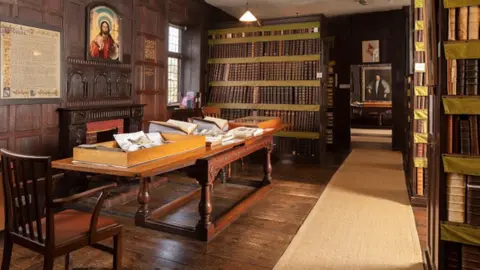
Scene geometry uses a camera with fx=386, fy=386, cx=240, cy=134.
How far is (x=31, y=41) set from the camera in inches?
154

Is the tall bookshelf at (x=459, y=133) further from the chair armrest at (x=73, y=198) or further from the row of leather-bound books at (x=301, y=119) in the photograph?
the row of leather-bound books at (x=301, y=119)

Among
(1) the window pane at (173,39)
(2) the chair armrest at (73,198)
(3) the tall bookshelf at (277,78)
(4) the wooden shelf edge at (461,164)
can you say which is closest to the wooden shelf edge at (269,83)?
(3) the tall bookshelf at (277,78)

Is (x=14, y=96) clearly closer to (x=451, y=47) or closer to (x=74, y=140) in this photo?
(x=74, y=140)

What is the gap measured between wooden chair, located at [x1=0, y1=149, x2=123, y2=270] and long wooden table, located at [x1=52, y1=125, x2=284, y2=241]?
30 centimetres

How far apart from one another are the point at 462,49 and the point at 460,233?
96 centimetres

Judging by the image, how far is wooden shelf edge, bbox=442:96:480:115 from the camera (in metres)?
1.97

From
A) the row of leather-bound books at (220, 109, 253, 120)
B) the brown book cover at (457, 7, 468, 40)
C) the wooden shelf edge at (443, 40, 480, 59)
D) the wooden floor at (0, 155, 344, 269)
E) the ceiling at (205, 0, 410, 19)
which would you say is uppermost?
the ceiling at (205, 0, 410, 19)

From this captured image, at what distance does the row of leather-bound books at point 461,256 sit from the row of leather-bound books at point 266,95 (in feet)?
15.4

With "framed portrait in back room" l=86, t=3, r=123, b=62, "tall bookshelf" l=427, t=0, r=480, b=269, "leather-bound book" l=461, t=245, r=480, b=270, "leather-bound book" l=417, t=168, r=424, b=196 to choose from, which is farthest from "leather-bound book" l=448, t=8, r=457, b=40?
"framed portrait in back room" l=86, t=3, r=123, b=62

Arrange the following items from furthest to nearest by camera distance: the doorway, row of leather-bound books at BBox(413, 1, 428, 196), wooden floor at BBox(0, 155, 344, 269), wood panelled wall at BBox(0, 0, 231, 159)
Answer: the doorway
row of leather-bound books at BBox(413, 1, 428, 196)
wood panelled wall at BBox(0, 0, 231, 159)
wooden floor at BBox(0, 155, 344, 269)

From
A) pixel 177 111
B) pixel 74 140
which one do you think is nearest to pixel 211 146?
pixel 74 140

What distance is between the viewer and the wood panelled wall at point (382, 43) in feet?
26.6

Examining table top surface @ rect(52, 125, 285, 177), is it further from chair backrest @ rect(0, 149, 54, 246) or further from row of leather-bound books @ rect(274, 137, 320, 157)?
row of leather-bound books @ rect(274, 137, 320, 157)

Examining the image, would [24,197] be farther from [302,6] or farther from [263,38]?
[302,6]
